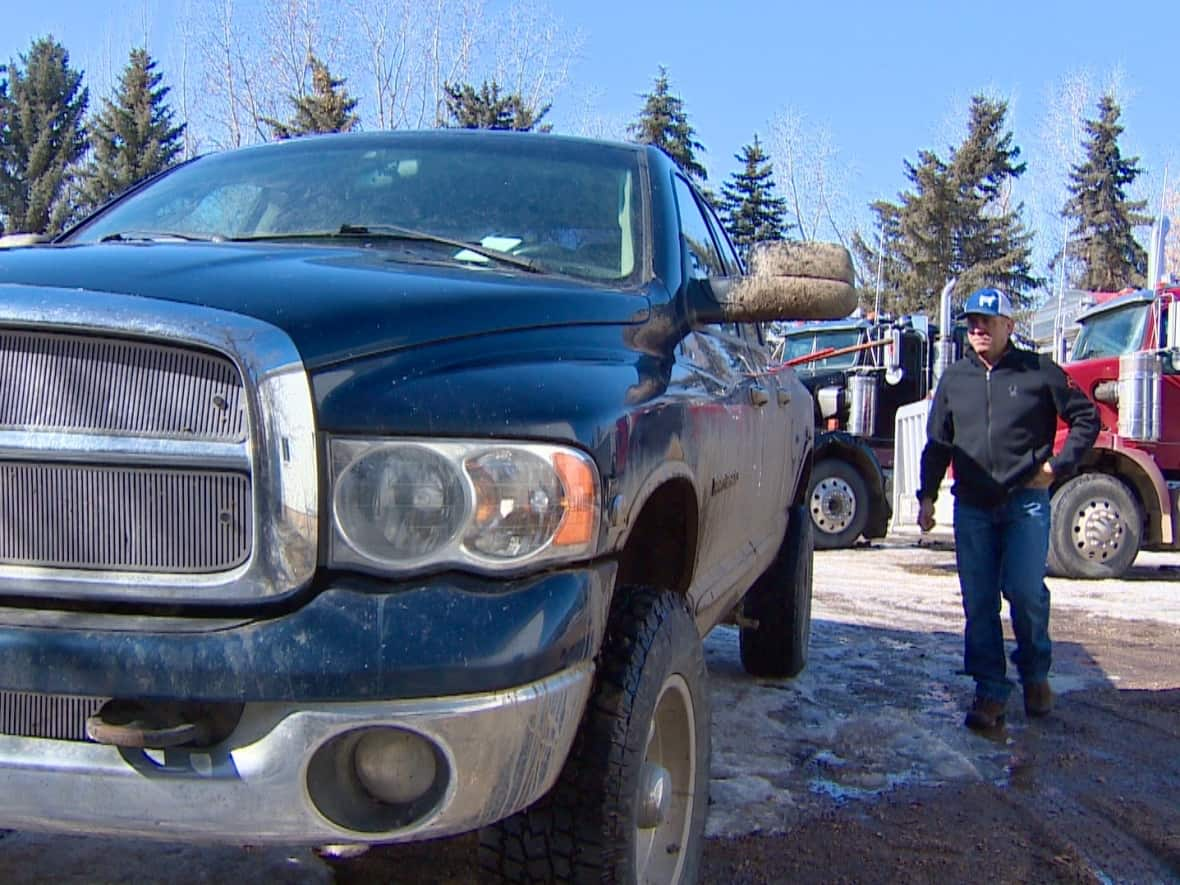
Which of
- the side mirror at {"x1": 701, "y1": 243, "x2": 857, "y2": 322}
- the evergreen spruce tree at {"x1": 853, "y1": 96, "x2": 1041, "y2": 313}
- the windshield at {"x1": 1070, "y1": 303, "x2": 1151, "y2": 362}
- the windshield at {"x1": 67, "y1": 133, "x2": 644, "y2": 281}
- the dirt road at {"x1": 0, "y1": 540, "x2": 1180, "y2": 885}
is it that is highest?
the evergreen spruce tree at {"x1": 853, "y1": 96, "x2": 1041, "y2": 313}

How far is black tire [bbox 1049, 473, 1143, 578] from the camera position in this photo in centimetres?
913

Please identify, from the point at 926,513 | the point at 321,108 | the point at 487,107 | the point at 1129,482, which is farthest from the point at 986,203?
the point at 926,513

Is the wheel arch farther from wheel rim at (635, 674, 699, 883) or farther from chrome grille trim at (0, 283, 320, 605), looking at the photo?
chrome grille trim at (0, 283, 320, 605)

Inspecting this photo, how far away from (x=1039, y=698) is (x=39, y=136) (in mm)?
42914

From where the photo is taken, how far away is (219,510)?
5.86ft

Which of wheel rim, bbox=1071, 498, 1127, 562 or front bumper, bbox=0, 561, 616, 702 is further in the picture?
wheel rim, bbox=1071, 498, 1127, 562

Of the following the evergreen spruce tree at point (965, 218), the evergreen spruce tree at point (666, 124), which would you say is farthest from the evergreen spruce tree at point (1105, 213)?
the evergreen spruce tree at point (666, 124)

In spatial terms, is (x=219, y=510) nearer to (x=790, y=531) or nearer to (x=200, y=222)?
(x=200, y=222)

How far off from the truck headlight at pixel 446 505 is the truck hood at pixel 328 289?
0.19m

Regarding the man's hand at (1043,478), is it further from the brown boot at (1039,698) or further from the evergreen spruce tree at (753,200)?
the evergreen spruce tree at (753,200)

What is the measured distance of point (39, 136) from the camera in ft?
131

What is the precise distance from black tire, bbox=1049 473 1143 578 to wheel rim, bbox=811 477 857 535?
1.96 metres

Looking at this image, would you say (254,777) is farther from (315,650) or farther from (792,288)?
(792,288)

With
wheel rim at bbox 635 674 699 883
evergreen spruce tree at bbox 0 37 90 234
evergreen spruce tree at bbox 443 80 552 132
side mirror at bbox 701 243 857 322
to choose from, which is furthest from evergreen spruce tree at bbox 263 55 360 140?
wheel rim at bbox 635 674 699 883
